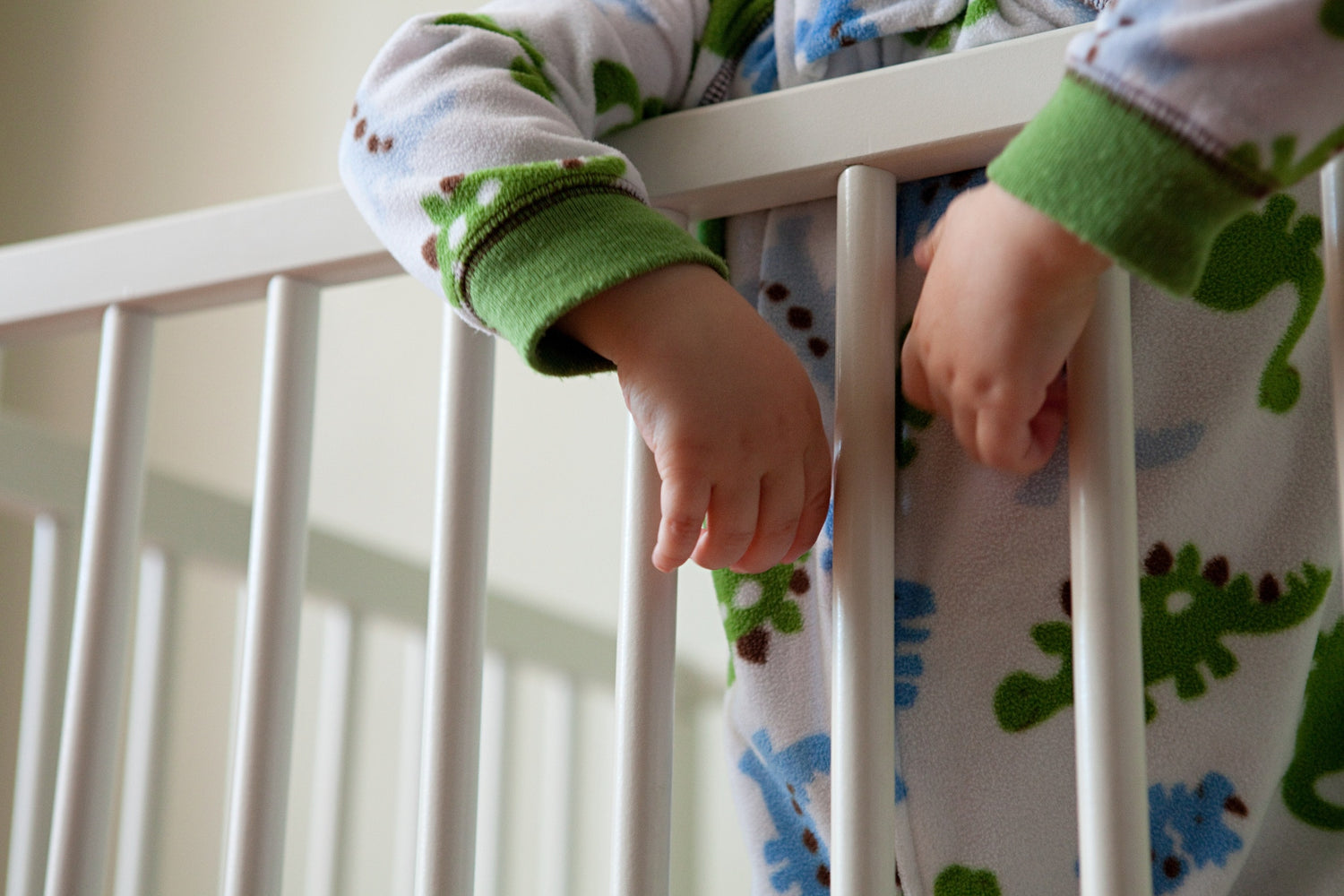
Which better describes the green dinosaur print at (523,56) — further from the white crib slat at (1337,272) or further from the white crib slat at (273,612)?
the white crib slat at (1337,272)

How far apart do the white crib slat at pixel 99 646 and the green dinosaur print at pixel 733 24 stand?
1.07 feet

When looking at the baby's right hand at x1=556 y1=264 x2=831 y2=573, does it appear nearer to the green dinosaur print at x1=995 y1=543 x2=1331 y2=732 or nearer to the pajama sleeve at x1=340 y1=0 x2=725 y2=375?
the pajama sleeve at x1=340 y1=0 x2=725 y2=375

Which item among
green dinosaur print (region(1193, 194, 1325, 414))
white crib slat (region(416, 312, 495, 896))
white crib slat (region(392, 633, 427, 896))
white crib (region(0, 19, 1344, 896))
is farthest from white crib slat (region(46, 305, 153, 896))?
white crib slat (region(392, 633, 427, 896))

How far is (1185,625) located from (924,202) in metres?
0.20

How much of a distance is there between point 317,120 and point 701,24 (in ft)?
3.58

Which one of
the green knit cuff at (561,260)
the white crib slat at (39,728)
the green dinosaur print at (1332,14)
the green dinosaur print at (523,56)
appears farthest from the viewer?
the white crib slat at (39,728)

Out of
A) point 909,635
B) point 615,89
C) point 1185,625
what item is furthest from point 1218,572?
point 615,89

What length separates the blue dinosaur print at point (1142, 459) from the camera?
0.51m

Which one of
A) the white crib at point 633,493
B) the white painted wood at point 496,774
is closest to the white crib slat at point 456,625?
the white crib at point 633,493

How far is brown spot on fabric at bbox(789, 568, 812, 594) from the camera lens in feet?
1.82

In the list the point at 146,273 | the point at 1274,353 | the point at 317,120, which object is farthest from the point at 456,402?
the point at 317,120

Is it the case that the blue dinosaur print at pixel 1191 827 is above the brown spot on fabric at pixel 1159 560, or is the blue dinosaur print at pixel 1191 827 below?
below

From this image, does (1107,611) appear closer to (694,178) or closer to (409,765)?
(694,178)

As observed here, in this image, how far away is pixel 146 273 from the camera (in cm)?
63
